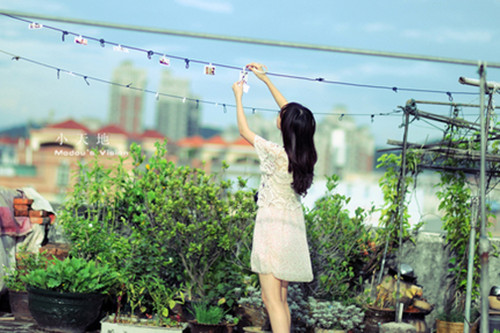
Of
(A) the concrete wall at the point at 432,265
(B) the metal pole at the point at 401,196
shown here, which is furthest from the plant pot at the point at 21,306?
(A) the concrete wall at the point at 432,265

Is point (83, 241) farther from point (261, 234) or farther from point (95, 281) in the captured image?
point (261, 234)

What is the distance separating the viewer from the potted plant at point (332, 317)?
4.78 meters

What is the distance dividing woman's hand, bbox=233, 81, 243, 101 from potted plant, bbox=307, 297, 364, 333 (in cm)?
209

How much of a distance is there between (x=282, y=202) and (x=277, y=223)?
12 centimetres

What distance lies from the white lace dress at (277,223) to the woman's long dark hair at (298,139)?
0.05 metres

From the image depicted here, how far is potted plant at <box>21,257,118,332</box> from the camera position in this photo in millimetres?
4609

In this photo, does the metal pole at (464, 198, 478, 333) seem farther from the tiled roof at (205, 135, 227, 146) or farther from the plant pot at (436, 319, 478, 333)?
the tiled roof at (205, 135, 227, 146)

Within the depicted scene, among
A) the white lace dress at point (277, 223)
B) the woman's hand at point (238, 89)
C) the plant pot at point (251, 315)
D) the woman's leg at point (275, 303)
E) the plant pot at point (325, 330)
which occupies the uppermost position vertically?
the woman's hand at point (238, 89)

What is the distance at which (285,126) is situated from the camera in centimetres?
335

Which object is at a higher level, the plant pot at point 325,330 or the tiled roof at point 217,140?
the tiled roof at point 217,140

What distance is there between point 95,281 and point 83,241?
2.27 ft

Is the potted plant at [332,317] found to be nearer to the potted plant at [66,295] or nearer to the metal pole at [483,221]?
the potted plant at [66,295]

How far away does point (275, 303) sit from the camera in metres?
3.35

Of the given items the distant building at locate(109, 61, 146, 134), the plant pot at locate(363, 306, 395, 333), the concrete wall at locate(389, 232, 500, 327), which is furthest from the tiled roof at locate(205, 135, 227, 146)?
the plant pot at locate(363, 306, 395, 333)
